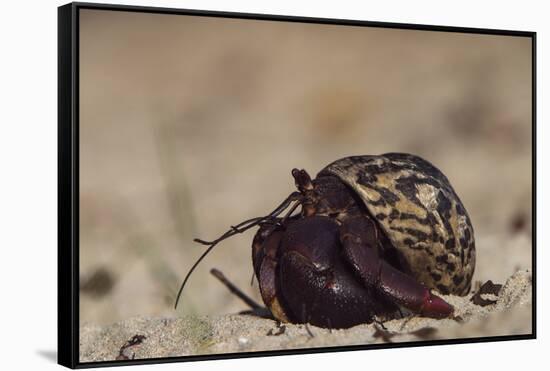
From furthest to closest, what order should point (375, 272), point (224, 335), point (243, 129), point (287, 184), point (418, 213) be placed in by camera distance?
point (287, 184) < point (243, 129) < point (418, 213) < point (224, 335) < point (375, 272)

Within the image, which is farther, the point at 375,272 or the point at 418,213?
the point at 418,213

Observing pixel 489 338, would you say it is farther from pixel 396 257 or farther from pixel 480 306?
pixel 396 257

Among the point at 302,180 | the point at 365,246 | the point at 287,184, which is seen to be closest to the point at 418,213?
the point at 365,246

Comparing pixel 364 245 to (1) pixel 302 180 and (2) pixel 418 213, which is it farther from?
(1) pixel 302 180

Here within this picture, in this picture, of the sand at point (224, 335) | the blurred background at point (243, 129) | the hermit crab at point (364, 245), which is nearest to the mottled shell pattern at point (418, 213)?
the hermit crab at point (364, 245)

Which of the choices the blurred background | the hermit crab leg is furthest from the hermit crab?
the blurred background
